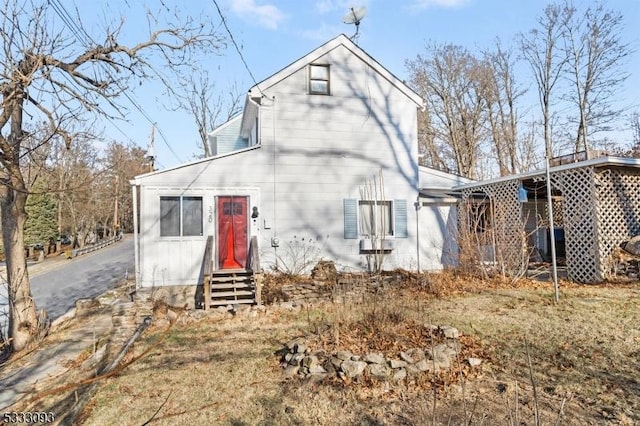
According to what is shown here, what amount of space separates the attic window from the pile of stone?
8216mm

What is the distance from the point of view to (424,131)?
28094 mm

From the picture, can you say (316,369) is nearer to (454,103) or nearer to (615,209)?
(615,209)

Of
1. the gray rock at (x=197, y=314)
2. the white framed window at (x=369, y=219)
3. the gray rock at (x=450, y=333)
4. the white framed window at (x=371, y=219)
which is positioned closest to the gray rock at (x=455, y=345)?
the gray rock at (x=450, y=333)

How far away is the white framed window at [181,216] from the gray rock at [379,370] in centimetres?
661

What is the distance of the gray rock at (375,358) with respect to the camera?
475 cm

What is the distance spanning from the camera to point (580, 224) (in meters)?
10.0

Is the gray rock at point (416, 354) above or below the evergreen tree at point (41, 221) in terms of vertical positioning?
below

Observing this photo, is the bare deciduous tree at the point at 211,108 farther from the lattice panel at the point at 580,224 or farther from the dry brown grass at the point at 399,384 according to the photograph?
the lattice panel at the point at 580,224

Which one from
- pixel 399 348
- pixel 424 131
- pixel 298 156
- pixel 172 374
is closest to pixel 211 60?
pixel 298 156

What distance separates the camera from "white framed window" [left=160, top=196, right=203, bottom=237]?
9648 mm

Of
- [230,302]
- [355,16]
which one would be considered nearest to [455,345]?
[230,302]

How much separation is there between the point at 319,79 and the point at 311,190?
134 inches

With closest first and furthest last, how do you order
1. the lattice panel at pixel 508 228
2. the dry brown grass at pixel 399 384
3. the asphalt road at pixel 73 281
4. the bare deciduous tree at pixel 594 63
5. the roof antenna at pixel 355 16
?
the dry brown grass at pixel 399 384, the lattice panel at pixel 508 228, the asphalt road at pixel 73 281, the roof antenna at pixel 355 16, the bare deciduous tree at pixel 594 63

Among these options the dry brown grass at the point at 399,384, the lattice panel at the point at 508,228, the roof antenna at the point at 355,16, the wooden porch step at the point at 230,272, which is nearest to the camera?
the dry brown grass at the point at 399,384
